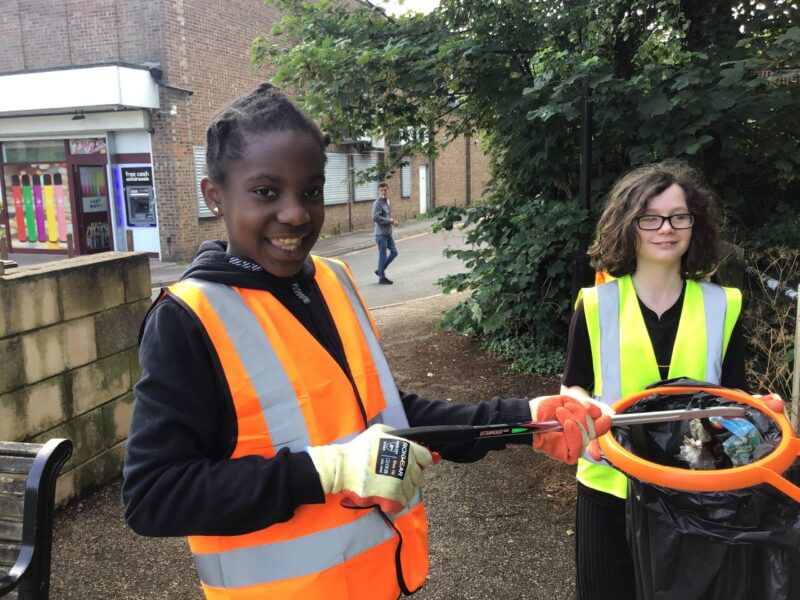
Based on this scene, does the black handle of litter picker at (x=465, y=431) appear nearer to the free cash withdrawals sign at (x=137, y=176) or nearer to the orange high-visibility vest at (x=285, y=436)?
the orange high-visibility vest at (x=285, y=436)

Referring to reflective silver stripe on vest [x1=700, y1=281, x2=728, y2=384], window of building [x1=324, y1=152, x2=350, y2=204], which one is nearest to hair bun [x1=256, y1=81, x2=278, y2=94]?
reflective silver stripe on vest [x1=700, y1=281, x2=728, y2=384]

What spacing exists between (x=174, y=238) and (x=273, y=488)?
15.4 metres

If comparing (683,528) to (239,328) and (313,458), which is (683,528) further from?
(239,328)

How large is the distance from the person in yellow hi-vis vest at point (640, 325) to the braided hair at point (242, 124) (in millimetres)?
1217

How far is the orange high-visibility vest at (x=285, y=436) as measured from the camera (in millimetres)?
1418

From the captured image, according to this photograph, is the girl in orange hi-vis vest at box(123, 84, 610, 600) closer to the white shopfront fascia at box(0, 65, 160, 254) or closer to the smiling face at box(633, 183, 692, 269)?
the smiling face at box(633, 183, 692, 269)

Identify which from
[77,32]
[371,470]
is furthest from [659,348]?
[77,32]

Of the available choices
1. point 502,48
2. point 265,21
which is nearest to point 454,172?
point 265,21

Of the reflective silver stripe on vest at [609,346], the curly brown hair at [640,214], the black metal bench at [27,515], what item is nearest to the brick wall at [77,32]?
the black metal bench at [27,515]

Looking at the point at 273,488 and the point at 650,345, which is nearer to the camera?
the point at 273,488

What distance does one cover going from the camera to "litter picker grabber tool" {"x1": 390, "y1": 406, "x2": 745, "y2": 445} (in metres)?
1.50

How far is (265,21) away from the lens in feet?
60.4

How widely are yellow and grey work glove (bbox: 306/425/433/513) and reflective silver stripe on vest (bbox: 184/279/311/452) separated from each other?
8 cm

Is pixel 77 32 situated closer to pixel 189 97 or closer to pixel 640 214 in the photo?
pixel 189 97
